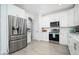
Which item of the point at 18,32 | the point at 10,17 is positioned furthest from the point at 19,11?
the point at 18,32

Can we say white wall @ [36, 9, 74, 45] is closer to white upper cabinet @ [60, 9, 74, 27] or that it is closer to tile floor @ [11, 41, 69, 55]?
white upper cabinet @ [60, 9, 74, 27]

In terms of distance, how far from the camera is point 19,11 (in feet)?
10.3

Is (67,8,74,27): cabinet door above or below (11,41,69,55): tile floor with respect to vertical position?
above

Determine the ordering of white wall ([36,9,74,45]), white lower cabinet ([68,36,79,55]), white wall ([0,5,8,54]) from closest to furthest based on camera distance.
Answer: white lower cabinet ([68,36,79,55]) → white wall ([0,5,8,54]) → white wall ([36,9,74,45])

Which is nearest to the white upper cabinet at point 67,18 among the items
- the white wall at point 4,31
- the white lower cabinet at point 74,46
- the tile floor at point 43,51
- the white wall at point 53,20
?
the white wall at point 53,20

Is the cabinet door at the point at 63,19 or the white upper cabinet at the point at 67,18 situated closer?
the white upper cabinet at the point at 67,18

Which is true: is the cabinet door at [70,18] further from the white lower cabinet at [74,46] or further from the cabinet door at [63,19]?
the white lower cabinet at [74,46]

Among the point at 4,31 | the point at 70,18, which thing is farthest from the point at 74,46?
the point at 70,18

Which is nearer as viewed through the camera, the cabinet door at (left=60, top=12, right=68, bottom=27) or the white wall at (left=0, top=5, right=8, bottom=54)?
the white wall at (left=0, top=5, right=8, bottom=54)

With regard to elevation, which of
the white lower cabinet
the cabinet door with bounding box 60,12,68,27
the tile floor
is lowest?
the tile floor

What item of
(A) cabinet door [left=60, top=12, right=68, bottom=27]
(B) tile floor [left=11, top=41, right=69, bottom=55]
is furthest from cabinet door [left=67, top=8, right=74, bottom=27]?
(B) tile floor [left=11, top=41, right=69, bottom=55]

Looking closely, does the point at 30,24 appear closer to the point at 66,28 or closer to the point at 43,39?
the point at 43,39

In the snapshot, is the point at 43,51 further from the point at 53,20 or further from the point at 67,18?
the point at 53,20

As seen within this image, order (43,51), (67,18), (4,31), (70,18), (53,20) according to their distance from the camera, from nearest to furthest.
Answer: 1. (4,31)
2. (43,51)
3. (70,18)
4. (67,18)
5. (53,20)
